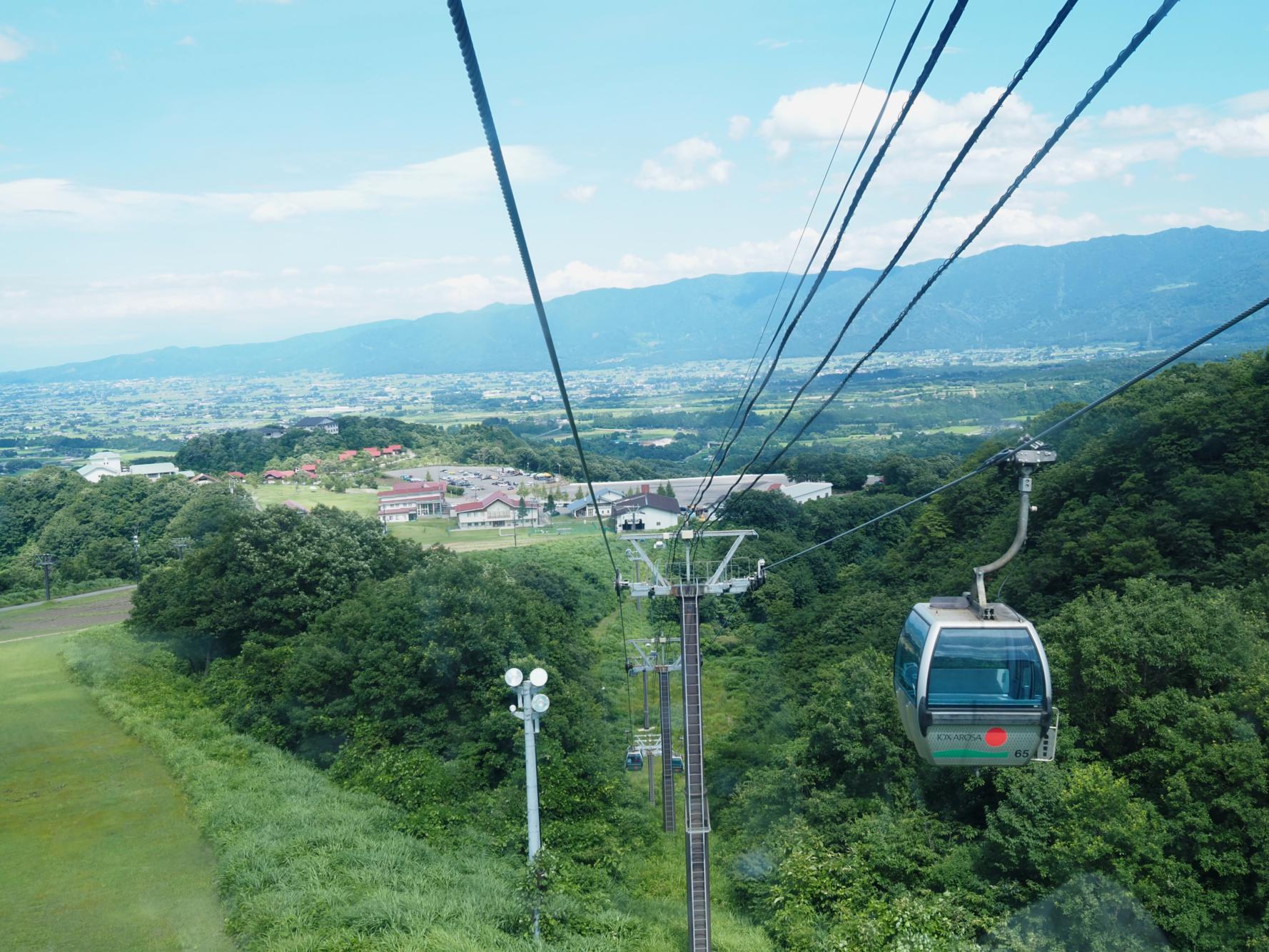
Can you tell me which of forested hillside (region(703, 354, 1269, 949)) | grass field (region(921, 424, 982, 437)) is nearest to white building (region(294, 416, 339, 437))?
grass field (region(921, 424, 982, 437))

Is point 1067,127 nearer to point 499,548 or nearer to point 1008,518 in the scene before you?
point 1008,518

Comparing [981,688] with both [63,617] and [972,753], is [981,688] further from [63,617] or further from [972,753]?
[63,617]

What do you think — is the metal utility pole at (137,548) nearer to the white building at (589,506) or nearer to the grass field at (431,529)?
the grass field at (431,529)

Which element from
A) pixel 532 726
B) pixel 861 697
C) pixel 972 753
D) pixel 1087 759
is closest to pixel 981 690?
pixel 972 753

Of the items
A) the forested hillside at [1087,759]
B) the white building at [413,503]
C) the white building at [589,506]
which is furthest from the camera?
the white building at [589,506]

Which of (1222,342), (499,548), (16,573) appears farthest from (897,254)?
(16,573)

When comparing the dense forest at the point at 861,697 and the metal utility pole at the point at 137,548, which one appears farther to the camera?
the metal utility pole at the point at 137,548

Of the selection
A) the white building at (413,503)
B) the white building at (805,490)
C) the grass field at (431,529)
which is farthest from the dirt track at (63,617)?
the white building at (805,490)
